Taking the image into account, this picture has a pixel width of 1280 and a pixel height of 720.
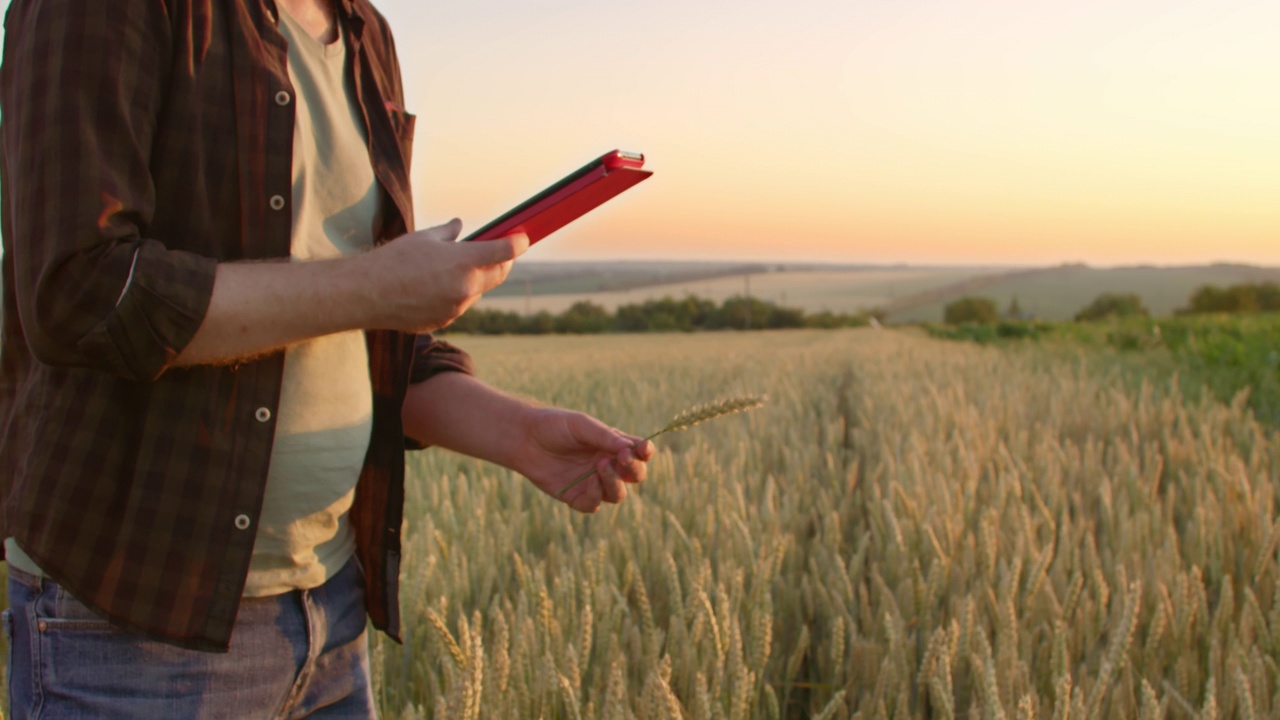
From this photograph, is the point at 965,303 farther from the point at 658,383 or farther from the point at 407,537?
the point at 407,537

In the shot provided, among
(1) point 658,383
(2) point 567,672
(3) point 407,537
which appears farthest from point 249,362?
(1) point 658,383

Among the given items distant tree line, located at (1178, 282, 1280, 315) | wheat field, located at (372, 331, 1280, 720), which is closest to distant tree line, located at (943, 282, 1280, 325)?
distant tree line, located at (1178, 282, 1280, 315)

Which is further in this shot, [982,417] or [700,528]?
[982,417]

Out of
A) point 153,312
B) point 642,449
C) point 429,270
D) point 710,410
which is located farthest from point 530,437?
point 153,312

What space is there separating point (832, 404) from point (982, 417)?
1.17 meters

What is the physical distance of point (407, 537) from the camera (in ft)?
7.86

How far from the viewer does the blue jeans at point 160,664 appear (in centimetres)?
101

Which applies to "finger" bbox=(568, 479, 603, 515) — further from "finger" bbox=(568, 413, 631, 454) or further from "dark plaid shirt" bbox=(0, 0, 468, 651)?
"dark plaid shirt" bbox=(0, 0, 468, 651)

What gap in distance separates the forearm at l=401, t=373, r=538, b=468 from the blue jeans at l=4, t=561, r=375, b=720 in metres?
0.27

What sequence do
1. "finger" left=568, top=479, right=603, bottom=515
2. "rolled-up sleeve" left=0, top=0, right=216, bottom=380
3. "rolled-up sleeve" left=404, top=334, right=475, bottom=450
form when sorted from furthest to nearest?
"rolled-up sleeve" left=404, top=334, right=475, bottom=450 < "finger" left=568, top=479, right=603, bottom=515 < "rolled-up sleeve" left=0, top=0, right=216, bottom=380

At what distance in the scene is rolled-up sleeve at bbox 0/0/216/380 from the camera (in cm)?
88

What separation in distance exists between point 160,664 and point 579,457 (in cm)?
52

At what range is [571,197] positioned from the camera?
95 centimetres

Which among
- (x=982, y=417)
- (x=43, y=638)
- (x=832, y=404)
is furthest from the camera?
(x=832, y=404)
